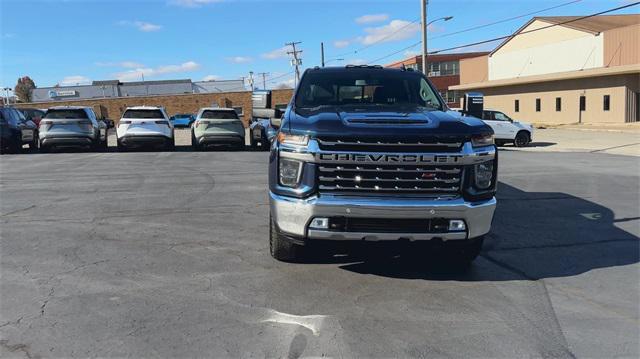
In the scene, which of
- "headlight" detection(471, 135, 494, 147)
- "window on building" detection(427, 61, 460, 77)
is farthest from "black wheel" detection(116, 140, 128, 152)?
"window on building" detection(427, 61, 460, 77)

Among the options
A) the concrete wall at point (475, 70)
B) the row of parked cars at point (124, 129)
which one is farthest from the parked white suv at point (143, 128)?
the concrete wall at point (475, 70)

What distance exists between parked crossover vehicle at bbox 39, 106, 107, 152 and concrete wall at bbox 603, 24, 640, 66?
31881 mm

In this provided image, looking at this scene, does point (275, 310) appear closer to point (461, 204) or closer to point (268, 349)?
point (268, 349)

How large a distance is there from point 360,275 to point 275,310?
1.17 metres

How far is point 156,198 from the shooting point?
9359mm

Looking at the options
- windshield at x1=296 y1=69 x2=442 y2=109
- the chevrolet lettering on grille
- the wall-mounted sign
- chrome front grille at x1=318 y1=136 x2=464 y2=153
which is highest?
the wall-mounted sign

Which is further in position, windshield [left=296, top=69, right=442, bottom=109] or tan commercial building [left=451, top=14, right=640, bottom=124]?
tan commercial building [left=451, top=14, right=640, bottom=124]

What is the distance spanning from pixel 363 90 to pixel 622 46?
3479cm

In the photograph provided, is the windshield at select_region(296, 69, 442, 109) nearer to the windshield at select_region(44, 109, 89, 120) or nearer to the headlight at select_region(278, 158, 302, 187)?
the headlight at select_region(278, 158, 302, 187)

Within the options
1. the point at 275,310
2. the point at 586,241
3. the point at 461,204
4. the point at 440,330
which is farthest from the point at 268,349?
the point at 586,241

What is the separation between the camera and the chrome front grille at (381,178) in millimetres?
4582

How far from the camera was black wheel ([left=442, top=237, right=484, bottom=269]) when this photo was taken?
4.75 metres

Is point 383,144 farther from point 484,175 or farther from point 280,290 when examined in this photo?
point 280,290

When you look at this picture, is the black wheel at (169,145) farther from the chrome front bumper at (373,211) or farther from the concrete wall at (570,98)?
the concrete wall at (570,98)
